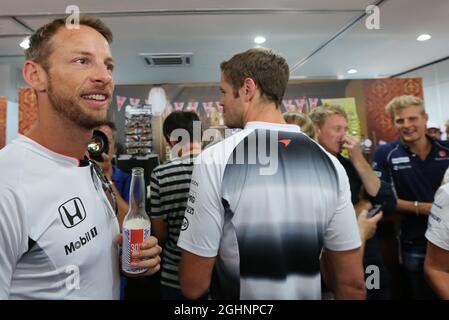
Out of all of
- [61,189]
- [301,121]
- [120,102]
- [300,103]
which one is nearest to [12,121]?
[120,102]

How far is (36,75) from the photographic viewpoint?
0.57m

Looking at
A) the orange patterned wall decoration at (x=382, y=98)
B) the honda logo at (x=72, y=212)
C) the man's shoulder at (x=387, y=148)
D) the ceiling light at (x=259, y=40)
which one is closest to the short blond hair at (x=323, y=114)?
the man's shoulder at (x=387, y=148)

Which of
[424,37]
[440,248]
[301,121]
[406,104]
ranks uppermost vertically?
[424,37]

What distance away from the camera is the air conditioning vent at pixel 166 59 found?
1.79 meters

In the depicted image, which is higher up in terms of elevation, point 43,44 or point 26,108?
point 26,108

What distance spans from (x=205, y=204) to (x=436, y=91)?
2491mm

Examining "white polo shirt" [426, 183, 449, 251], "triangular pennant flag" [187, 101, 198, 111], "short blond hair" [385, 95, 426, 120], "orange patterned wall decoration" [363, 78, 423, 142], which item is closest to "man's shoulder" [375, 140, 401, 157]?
"short blond hair" [385, 95, 426, 120]

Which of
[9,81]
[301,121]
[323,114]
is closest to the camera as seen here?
[301,121]

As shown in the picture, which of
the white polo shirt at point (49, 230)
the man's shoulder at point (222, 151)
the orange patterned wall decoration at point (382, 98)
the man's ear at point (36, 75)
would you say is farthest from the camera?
the orange patterned wall decoration at point (382, 98)

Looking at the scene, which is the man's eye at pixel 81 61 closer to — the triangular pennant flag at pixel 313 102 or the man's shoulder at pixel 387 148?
the man's shoulder at pixel 387 148

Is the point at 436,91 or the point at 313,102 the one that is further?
the point at 436,91

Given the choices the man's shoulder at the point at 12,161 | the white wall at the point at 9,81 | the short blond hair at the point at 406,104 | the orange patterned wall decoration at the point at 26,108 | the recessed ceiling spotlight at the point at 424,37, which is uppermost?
the recessed ceiling spotlight at the point at 424,37

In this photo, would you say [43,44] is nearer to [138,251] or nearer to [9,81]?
[138,251]

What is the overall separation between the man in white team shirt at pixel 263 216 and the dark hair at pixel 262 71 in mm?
43
